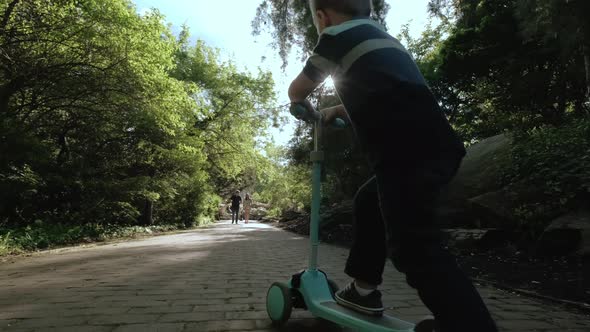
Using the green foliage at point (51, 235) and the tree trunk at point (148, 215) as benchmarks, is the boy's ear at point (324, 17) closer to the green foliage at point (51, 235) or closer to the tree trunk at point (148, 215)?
the green foliage at point (51, 235)

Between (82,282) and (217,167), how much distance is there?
18.2 metres

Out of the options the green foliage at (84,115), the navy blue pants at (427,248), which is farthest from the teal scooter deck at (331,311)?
the green foliage at (84,115)

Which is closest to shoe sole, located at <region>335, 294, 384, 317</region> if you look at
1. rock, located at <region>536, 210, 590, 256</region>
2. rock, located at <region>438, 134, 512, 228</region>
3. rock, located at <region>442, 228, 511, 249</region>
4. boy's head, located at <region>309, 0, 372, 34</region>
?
boy's head, located at <region>309, 0, 372, 34</region>

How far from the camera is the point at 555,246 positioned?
4.62 metres

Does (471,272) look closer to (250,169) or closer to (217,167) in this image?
(217,167)

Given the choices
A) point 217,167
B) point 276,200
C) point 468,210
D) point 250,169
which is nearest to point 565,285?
point 468,210

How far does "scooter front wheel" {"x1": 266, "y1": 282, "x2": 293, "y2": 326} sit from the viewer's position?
2250 millimetres

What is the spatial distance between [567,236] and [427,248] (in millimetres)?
4326

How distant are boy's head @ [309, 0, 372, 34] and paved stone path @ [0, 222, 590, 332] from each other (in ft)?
5.57

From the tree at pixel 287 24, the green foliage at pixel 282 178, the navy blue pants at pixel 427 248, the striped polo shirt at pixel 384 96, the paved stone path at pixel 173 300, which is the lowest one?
the paved stone path at pixel 173 300

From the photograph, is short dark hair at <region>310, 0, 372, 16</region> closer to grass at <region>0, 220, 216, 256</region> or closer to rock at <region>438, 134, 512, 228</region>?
rock at <region>438, 134, 512, 228</region>

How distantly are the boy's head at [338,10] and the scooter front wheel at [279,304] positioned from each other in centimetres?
151

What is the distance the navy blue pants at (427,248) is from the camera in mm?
1235

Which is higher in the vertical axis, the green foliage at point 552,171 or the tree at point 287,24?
the tree at point 287,24
